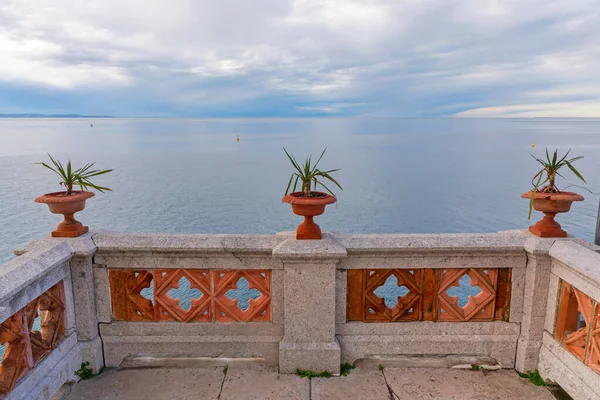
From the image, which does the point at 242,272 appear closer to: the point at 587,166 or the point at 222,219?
the point at 222,219

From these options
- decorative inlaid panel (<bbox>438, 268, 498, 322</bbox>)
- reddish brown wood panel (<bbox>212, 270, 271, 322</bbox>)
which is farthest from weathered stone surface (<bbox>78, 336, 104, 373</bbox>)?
decorative inlaid panel (<bbox>438, 268, 498, 322</bbox>)

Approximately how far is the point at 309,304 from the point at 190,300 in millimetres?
1162

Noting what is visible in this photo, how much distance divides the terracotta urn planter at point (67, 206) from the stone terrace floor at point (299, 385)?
142cm

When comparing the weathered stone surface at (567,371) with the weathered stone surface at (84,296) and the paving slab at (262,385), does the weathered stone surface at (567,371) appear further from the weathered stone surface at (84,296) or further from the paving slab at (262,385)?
the weathered stone surface at (84,296)

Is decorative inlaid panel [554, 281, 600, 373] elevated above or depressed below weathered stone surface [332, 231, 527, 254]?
below

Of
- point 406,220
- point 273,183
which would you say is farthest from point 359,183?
point 406,220

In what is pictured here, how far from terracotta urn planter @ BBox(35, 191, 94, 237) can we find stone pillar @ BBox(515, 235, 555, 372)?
425 cm

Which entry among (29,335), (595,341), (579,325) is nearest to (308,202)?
(29,335)

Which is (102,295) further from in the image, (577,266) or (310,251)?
(577,266)

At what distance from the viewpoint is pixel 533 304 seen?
4066 mm

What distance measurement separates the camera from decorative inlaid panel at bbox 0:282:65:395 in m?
3.12

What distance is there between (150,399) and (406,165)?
2439 inches

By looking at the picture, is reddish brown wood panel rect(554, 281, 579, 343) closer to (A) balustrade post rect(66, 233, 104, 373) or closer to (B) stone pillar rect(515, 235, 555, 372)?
(B) stone pillar rect(515, 235, 555, 372)

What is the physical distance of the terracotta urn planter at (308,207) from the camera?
3818 millimetres
